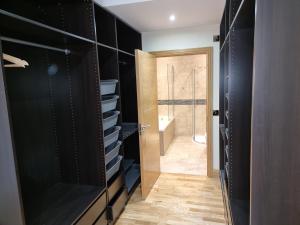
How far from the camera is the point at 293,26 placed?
2.99ft

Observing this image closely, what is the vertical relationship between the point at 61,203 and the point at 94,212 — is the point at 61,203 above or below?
above

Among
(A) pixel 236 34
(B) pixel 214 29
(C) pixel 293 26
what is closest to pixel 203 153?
(B) pixel 214 29

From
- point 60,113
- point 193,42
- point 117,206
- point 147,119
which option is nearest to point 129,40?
point 193,42

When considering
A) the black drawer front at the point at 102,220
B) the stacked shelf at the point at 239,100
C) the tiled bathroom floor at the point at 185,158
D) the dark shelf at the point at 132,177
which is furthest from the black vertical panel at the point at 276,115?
the tiled bathroom floor at the point at 185,158

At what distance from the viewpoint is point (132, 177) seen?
3.07 metres

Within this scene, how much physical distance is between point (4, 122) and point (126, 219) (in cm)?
181

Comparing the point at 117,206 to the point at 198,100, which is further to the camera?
the point at 198,100

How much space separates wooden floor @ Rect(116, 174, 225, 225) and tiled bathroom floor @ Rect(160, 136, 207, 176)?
32 centimetres

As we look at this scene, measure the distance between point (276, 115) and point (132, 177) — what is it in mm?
2433

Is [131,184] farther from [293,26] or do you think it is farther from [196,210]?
[293,26]

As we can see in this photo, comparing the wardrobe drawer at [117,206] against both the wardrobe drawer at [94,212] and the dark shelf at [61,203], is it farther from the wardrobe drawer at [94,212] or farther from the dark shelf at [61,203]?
the dark shelf at [61,203]

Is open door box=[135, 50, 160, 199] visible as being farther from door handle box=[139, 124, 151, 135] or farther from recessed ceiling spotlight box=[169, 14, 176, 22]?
recessed ceiling spotlight box=[169, 14, 176, 22]

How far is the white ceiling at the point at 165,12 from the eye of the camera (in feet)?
7.25

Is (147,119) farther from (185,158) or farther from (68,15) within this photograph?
(185,158)
